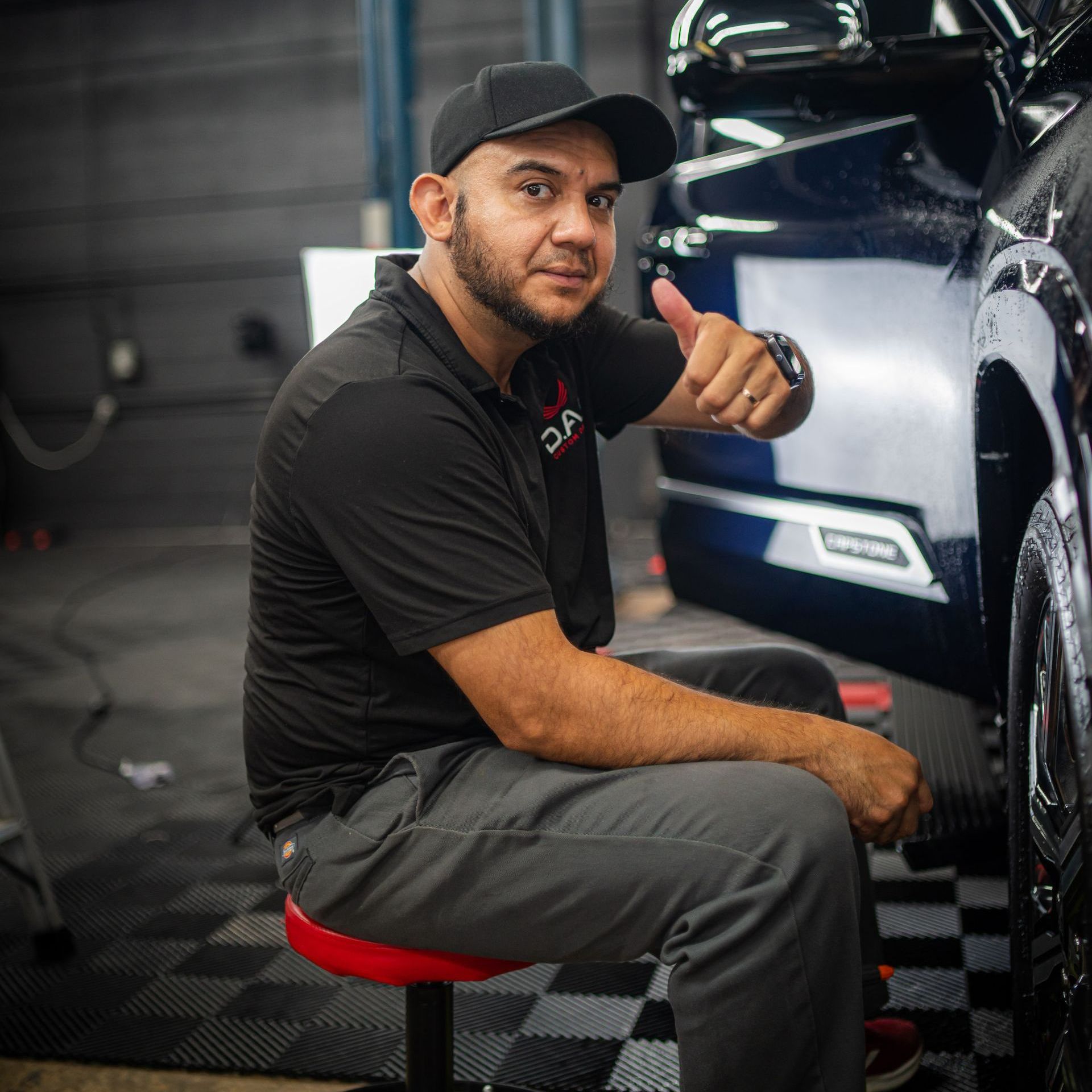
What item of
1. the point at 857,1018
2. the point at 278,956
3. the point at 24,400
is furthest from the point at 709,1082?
the point at 24,400

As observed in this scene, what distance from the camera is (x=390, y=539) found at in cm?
117

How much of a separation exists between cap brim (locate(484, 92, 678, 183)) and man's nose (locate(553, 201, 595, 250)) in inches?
4.2

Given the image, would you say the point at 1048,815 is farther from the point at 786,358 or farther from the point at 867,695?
the point at 867,695

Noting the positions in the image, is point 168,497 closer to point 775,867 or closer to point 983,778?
point 983,778

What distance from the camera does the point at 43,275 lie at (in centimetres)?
786

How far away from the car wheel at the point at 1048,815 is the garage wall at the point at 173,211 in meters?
5.89

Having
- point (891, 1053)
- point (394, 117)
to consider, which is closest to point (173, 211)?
point (394, 117)

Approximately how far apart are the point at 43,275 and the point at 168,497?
71.4 inches

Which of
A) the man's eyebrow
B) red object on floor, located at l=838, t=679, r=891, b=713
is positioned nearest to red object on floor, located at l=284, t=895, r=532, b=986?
the man's eyebrow

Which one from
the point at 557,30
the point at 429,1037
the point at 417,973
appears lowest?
the point at 429,1037

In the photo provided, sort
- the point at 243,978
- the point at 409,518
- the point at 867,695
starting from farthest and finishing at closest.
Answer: the point at 867,695
the point at 243,978
the point at 409,518

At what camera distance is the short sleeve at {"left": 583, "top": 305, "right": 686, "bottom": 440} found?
1.72 m

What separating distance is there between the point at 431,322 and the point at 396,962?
0.73 metres

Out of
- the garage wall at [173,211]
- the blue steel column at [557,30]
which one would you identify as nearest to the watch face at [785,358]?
the blue steel column at [557,30]
